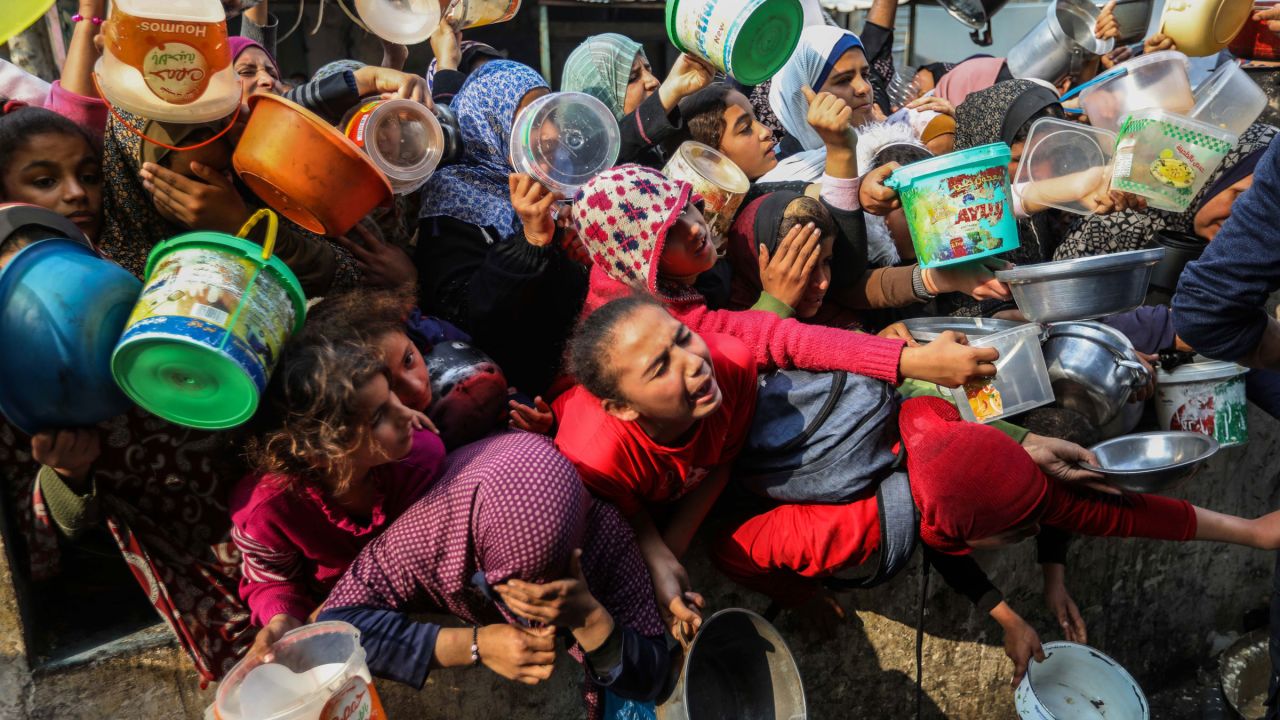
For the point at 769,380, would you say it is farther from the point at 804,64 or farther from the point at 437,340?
the point at 804,64

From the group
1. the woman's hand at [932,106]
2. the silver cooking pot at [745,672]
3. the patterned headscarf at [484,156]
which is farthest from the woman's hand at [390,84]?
the woman's hand at [932,106]

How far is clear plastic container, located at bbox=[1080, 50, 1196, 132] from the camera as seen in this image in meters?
3.50

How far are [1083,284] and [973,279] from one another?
0.33m

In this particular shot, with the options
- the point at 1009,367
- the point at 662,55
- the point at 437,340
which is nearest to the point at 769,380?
the point at 1009,367

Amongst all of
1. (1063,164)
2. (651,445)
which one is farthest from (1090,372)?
(651,445)

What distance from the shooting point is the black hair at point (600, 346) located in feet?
7.56

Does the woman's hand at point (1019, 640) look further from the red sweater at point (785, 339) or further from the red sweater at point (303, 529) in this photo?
the red sweater at point (303, 529)

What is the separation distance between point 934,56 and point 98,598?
9.39 metres

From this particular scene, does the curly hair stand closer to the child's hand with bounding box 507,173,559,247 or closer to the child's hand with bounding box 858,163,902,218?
the child's hand with bounding box 507,173,559,247

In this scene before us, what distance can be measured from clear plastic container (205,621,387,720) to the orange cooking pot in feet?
3.09

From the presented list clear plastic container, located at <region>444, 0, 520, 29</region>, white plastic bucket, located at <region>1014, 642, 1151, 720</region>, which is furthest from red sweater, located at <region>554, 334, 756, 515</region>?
clear plastic container, located at <region>444, 0, 520, 29</region>

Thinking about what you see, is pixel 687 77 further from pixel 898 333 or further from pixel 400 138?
pixel 898 333

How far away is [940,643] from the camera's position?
3.21 meters

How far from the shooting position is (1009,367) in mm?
2646
